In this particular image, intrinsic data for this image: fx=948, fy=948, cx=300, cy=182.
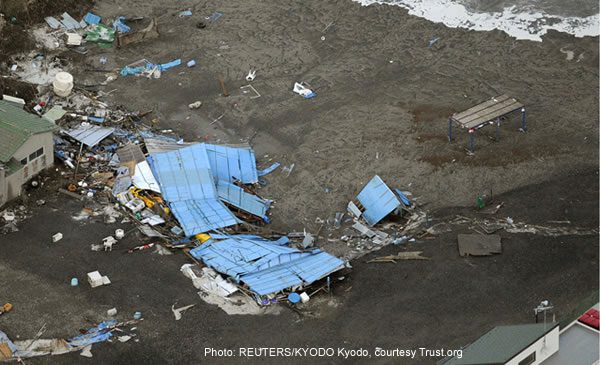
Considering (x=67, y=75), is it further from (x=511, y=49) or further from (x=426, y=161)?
(x=511, y=49)

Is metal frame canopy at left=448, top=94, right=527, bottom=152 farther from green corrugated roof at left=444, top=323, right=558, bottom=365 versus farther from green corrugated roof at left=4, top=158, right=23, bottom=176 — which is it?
green corrugated roof at left=4, top=158, right=23, bottom=176

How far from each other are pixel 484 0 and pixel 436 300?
21792 millimetres

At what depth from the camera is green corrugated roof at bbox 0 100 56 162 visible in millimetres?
34219

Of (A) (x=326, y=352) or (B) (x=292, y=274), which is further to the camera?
(B) (x=292, y=274)

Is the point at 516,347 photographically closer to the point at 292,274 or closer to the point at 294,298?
the point at 294,298

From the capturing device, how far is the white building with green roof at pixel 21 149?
34188 millimetres

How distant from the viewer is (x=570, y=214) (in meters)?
33.6

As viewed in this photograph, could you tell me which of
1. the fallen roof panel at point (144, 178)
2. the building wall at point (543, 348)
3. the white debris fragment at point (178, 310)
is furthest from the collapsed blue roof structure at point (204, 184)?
the building wall at point (543, 348)

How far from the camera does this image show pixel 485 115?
125 ft

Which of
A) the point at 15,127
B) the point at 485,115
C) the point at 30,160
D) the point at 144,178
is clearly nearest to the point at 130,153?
the point at 144,178

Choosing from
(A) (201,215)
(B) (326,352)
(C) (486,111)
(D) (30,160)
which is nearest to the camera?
→ (B) (326,352)

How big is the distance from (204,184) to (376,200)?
6366 mm

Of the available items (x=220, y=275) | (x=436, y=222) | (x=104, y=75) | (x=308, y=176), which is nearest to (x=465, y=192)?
(x=436, y=222)

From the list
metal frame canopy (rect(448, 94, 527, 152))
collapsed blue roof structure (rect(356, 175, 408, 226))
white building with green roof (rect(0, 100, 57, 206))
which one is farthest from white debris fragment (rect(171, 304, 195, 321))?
metal frame canopy (rect(448, 94, 527, 152))
